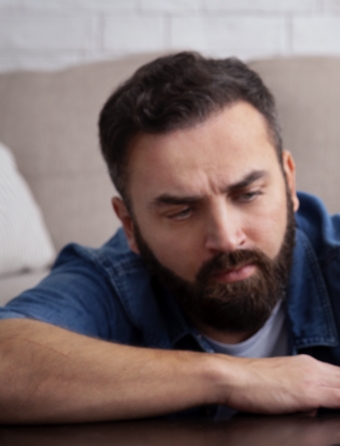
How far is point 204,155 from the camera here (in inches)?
42.7

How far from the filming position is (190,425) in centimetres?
76

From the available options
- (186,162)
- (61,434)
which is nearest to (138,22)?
(186,162)

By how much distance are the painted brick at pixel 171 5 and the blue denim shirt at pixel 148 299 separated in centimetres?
115

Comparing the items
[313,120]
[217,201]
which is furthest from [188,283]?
[313,120]

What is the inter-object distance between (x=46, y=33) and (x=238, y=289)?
1528 millimetres

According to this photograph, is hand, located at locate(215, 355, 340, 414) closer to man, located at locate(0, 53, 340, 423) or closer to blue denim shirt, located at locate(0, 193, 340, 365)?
man, located at locate(0, 53, 340, 423)

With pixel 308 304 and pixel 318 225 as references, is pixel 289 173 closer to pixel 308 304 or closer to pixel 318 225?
pixel 318 225

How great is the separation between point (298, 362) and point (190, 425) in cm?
20

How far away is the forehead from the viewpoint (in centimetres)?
108

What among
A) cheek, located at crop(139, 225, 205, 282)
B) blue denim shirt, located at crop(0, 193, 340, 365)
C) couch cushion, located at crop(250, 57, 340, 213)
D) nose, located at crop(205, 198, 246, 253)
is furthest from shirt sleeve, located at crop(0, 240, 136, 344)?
couch cushion, located at crop(250, 57, 340, 213)

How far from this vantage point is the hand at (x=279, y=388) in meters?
0.83

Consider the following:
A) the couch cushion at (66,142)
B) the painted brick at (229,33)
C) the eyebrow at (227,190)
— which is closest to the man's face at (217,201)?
the eyebrow at (227,190)

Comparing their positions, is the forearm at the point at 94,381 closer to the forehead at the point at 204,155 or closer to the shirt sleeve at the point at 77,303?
the shirt sleeve at the point at 77,303

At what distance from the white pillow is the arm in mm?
810
